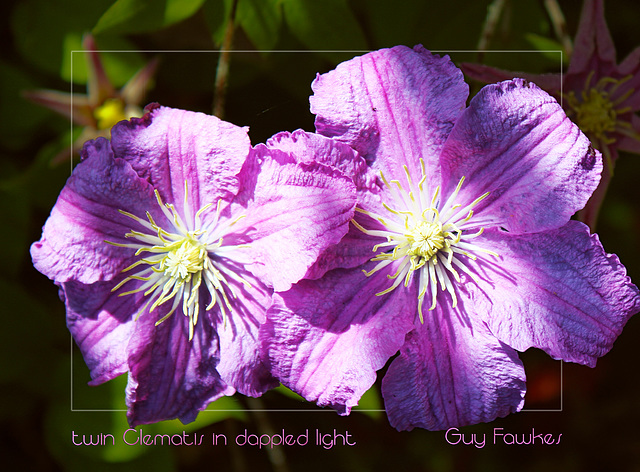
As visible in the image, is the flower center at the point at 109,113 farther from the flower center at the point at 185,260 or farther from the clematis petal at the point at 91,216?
the flower center at the point at 185,260

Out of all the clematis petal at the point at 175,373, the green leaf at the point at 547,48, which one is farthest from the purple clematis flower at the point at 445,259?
the green leaf at the point at 547,48

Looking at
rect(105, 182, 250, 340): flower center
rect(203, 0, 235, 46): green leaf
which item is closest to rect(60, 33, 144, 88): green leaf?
rect(203, 0, 235, 46): green leaf

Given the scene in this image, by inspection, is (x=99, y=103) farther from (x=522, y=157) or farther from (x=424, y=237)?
(x=522, y=157)

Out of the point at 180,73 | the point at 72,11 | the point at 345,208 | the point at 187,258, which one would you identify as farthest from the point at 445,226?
the point at 72,11

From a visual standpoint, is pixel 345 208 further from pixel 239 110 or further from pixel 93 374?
pixel 239 110

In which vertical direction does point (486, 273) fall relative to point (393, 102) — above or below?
below

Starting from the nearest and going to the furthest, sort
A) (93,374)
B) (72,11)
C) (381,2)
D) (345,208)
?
(345,208)
(93,374)
(381,2)
(72,11)
